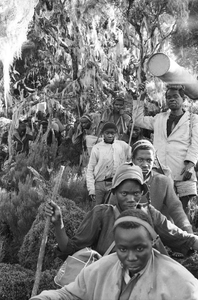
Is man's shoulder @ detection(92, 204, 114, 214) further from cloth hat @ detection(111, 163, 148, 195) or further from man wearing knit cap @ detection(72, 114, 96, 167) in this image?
man wearing knit cap @ detection(72, 114, 96, 167)

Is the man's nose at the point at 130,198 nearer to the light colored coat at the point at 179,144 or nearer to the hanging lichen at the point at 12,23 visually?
the light colored coat at the point at 179,144

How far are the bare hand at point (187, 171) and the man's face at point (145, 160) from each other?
4.57 feet

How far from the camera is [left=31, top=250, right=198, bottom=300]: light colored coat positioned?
2594mm

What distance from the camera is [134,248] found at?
104 inches

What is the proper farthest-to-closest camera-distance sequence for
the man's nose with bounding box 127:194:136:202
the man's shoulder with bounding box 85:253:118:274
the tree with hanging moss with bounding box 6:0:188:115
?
the tree with hanging moss with bounding box 6:0:188:115, the man's nose with bounding box 127:194:136:202, the man's shoulder with bounding box 85:253:118:274

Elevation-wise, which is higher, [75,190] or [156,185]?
[156,185]

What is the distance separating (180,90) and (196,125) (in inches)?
17.1

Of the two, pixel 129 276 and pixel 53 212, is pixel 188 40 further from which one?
pixel 129 276

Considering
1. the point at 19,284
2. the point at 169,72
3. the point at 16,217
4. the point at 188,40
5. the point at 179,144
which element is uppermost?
the point at 188,40

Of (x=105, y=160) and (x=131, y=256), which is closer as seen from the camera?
(x=131, y=256)

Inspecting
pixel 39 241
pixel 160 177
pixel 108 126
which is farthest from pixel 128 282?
pixel 108 126

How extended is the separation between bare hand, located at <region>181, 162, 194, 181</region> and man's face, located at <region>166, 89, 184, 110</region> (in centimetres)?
61

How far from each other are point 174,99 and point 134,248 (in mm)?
3500

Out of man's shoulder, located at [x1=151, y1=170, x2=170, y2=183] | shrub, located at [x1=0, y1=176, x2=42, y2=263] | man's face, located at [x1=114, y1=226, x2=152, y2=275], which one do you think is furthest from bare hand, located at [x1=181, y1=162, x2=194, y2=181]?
man's face, located at [x1=114, y1=226, x2=152, y2=275]
